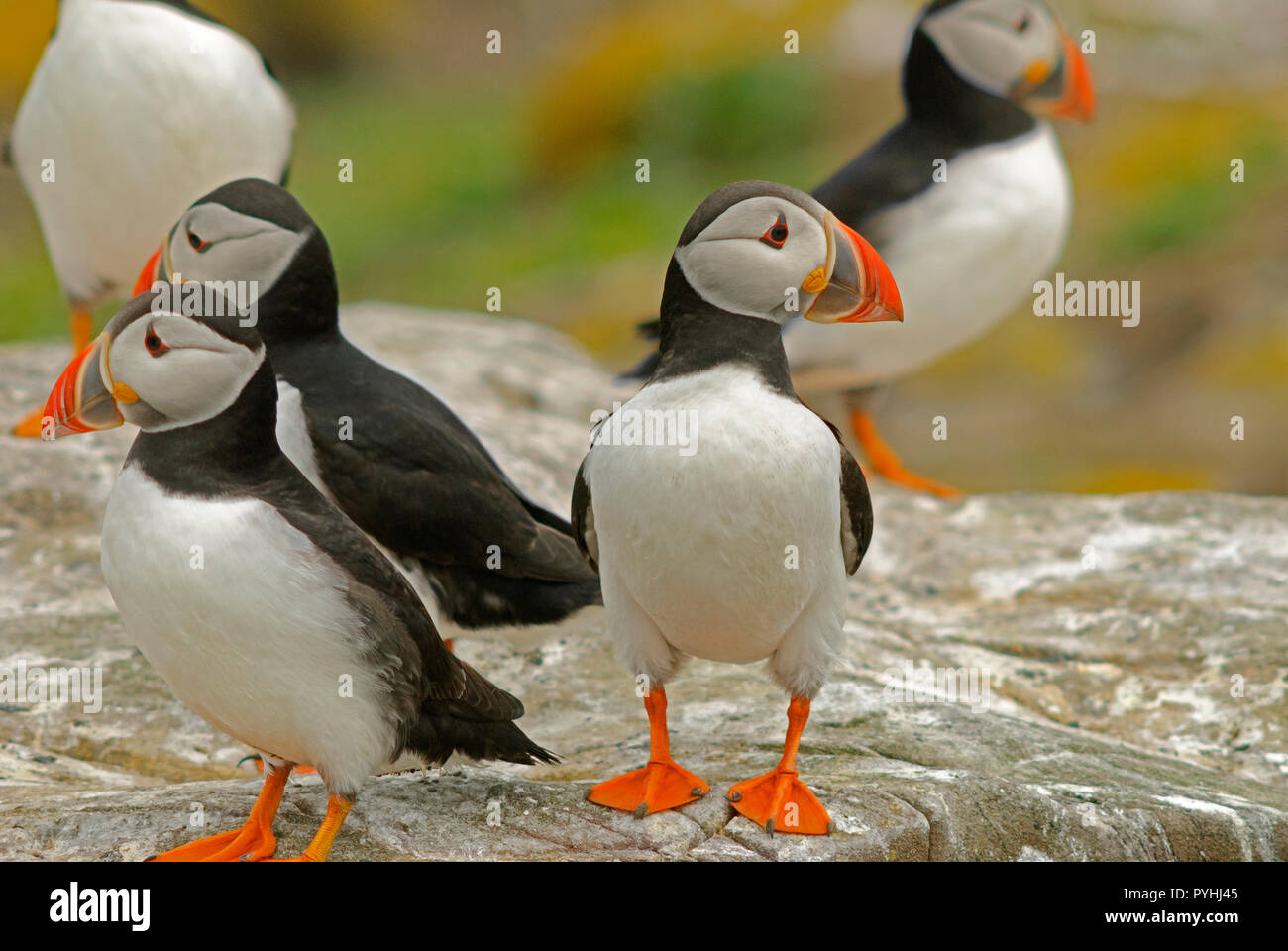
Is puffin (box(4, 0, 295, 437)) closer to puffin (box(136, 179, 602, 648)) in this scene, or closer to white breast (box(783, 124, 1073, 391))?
puffin (box(136, 179, 602, 648))

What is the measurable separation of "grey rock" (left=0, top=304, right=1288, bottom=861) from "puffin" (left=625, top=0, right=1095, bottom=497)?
84cm

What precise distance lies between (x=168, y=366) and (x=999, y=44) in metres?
5.30

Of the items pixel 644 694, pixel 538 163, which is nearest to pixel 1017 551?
pixel 644 694

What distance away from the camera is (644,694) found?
4469mm

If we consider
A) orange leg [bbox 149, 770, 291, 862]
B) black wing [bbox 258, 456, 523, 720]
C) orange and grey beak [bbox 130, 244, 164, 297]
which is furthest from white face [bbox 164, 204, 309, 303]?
orange leg [bbox 149, 770, 291, 862]

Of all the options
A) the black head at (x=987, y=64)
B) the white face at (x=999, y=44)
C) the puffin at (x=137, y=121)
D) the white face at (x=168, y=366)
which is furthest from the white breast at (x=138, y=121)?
the white face at (x=168, y=366)

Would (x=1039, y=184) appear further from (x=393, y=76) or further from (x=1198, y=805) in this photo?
(x=393, y=76)

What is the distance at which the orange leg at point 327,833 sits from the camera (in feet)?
12.8

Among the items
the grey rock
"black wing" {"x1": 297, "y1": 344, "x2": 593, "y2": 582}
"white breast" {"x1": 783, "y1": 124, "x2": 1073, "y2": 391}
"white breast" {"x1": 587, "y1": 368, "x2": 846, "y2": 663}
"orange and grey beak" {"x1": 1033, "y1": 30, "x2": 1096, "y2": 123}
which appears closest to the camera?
"white breast" {"x1": 587, "y1": 368, "x2": 846, "y2": 663}

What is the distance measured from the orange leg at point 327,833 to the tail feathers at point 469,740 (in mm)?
255

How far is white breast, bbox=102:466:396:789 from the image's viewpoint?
3760mm

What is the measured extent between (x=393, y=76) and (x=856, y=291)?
843 inches

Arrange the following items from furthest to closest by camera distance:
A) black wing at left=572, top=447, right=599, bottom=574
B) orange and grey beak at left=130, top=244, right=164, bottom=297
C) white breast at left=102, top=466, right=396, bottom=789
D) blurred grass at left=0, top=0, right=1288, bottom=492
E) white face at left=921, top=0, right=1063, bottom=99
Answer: blurred grass at left=0, top=0, right=1288, bottom=492 < white face at left=921, top=0, right=1063, bottom=99 < orange and grey beak at left=130, top=244, right=164, bottom=297 < black wing at left=572, top=447, right=599, bottom=574 < white breast at left=102, top=466, right=396, bottom=789
